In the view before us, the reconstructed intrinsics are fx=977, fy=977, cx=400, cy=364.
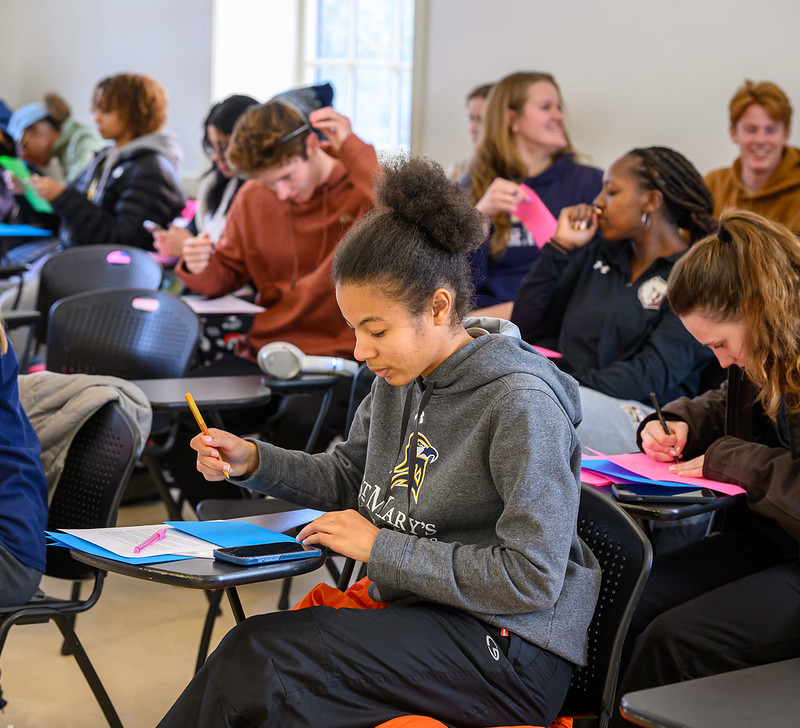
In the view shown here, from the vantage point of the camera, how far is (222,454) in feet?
5.06

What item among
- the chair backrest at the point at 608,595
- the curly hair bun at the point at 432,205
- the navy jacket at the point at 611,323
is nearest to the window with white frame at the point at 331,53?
the navy jacket at the point at 611,323

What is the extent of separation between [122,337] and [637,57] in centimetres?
214

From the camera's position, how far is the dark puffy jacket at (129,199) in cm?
430

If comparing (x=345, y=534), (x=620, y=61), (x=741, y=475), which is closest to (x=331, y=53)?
(x=620, y=61)

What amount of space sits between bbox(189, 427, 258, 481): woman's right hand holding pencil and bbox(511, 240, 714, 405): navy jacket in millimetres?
1224

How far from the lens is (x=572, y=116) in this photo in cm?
393

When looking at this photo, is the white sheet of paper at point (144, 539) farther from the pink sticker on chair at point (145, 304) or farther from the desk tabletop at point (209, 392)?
the pink sticker on chair at point (145, 304)

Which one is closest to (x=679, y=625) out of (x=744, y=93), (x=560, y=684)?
(x=560, y=684)

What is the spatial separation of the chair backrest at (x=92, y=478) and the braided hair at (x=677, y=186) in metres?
1.55

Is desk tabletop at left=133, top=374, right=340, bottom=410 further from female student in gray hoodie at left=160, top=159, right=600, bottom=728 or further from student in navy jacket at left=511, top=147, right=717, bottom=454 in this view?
female student in gray hoodie at left=160, top=159, right=600, bottom=728

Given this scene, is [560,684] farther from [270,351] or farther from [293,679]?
[270,351]

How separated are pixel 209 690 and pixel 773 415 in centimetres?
107

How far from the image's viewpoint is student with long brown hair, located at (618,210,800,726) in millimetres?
1581

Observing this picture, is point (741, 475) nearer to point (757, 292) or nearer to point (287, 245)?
point (757, 292)
